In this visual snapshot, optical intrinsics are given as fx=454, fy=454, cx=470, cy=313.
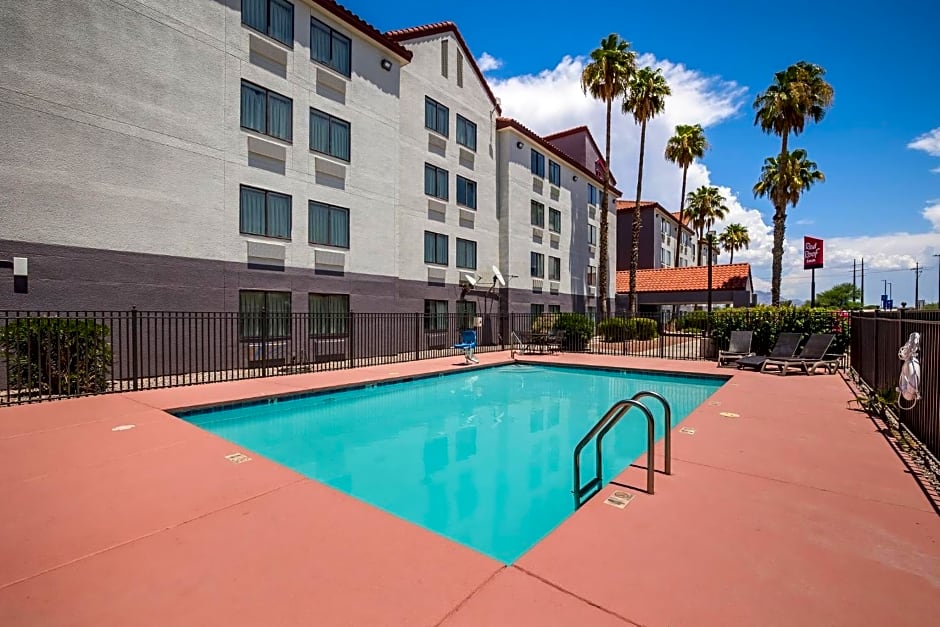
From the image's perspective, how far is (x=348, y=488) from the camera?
6.18 meters

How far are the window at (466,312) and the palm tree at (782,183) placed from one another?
58.7 ft

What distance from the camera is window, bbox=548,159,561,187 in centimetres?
2968

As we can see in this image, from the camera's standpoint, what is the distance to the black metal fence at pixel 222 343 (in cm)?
945

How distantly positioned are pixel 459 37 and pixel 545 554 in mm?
25179

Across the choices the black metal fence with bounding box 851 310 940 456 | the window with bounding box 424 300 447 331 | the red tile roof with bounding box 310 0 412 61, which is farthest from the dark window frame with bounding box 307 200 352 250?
the black metal fence with bounding box 851 310 940 456

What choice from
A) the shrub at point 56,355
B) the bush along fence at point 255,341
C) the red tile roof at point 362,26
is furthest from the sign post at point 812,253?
the shrub at point 56,355

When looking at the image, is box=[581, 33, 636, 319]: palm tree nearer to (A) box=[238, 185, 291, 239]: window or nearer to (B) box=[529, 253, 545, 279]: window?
(B) box=[529, 253, 545, 279]: window

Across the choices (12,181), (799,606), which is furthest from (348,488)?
(12,181)

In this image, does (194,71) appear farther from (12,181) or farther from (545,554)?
(545,554)

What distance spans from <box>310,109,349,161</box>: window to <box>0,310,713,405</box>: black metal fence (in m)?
6.20

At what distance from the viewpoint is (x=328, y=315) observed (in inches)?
631

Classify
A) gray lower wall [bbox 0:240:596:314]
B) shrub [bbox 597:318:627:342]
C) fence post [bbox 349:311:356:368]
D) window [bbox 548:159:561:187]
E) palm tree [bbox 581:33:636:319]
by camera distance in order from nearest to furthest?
gray lower wall [bbox 0:240:596:314] < fence post [bbox 349:311:356:368] < shrub [bbox 597:318:627:342] < palm tree [bbox 581:33:636:319] < window [bbox 548:159:561:187]

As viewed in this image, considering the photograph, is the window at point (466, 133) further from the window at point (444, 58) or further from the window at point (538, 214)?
the window at point (538, 214)

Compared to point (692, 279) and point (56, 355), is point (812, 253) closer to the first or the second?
point (692, 279)
